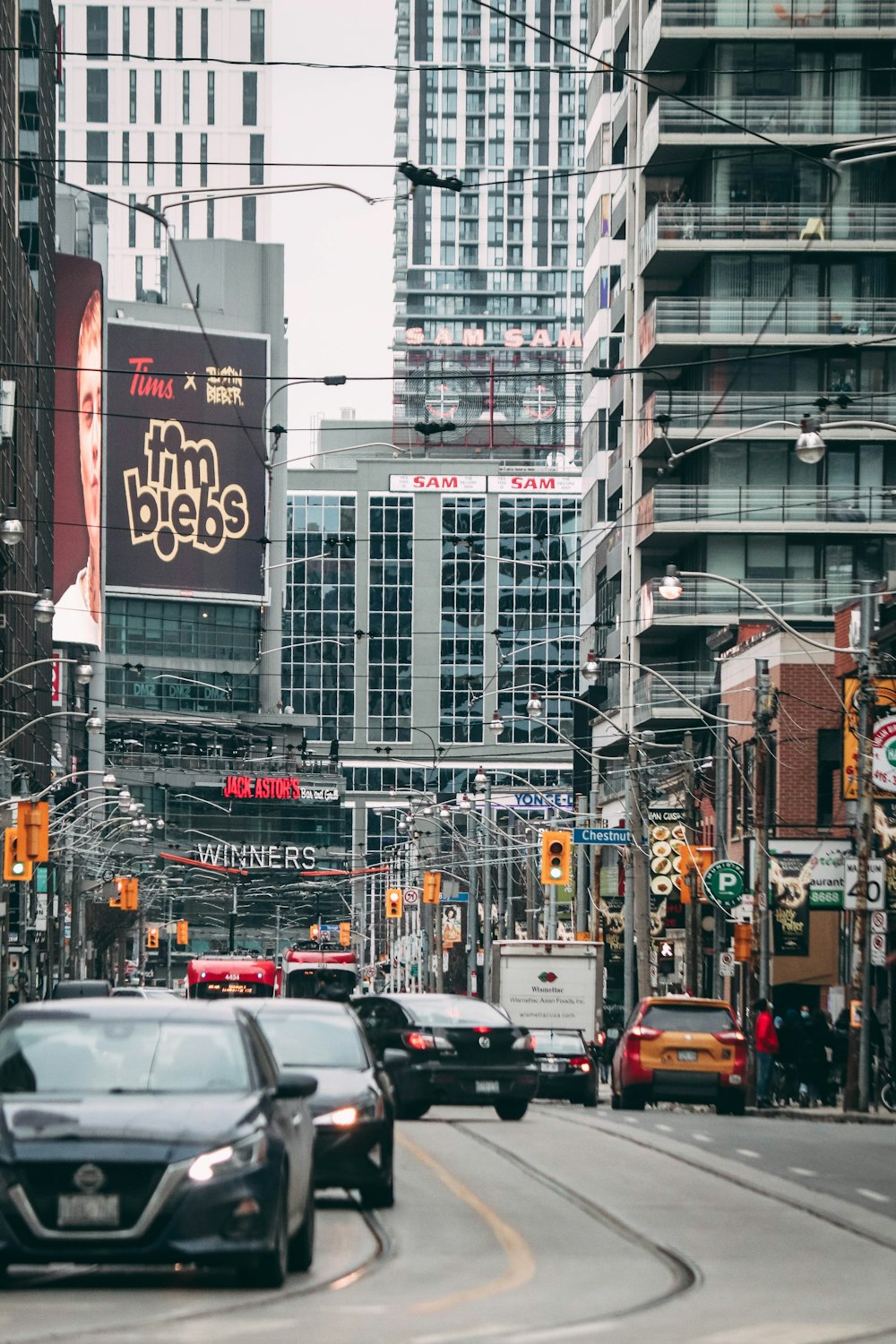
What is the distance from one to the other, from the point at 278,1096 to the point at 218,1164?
1.08m

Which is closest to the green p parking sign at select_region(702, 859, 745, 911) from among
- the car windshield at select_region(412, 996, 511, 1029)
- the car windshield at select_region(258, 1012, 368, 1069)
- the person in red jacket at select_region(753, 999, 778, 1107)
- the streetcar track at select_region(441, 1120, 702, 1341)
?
the person in red jacket at select_region(753, 999, 778, 1107)

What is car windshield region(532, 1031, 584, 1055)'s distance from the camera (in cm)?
3919

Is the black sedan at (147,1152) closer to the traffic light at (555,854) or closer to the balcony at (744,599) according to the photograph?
the traffic light at (555,854)

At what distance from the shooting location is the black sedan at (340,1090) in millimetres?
17062

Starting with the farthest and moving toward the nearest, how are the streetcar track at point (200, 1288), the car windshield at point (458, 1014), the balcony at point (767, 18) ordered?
the balcony at point (767, 18), the car windshield at point (458, 1014), the streetcar track at point (200, 1288)

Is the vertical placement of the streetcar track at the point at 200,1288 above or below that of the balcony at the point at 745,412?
below

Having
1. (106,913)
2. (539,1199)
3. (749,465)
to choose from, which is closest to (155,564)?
(106,913)

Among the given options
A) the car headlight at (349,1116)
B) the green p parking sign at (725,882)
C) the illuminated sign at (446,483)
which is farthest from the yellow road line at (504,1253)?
the illuminated sign at (446,483)

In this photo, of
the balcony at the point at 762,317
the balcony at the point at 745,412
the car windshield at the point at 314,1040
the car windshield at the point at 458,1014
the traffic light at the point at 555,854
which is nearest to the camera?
the car windshield at the point at 314,1040

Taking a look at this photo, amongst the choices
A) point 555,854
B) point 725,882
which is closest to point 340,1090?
point 725,882

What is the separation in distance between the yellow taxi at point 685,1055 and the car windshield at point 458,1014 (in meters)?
4.10

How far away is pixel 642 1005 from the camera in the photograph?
1385 inches

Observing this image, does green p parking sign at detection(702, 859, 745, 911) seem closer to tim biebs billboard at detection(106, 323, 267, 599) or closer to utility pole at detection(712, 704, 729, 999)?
utility pole at detection(712, 704, 729, 999)

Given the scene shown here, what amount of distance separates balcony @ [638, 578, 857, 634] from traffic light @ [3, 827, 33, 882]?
2374 cm
